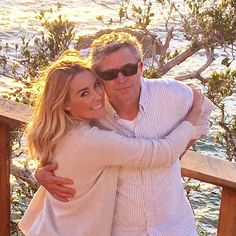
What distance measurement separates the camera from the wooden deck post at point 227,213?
2.12m

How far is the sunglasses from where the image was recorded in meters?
2.10

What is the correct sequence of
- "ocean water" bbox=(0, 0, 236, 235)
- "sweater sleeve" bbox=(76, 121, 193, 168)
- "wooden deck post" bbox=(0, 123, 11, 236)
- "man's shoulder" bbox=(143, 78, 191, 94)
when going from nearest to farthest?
"sweater sleeve" bbox=(76, 121, 193, 168) < "man's shoulder" bbox=(143, 78, 191, 94) < "wooden deck post" bbox=(0, 123, 11, 236) < "ocean water" bbox=(0, 0, 236, 235)

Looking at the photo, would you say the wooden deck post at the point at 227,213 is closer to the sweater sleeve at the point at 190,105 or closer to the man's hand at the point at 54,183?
the sweater sleeve at the point at 190,105

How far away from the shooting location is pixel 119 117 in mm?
2166

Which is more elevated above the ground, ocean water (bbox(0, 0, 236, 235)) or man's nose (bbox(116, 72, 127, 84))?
man's nose (bbox(116, 72, 127, 84))

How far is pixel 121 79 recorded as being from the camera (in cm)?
210

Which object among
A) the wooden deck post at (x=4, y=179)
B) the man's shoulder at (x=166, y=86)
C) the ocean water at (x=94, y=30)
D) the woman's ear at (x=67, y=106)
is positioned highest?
the man's shoulder at (x=166, y=86)

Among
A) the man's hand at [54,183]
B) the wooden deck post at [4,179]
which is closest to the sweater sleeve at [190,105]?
the man's hand at [54,183]

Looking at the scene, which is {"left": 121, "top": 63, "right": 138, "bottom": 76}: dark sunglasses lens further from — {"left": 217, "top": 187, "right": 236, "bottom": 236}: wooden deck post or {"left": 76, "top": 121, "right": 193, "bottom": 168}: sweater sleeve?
{"left": 217, "top": 187, "right": 236, "bottom": 236}: wooden deck post

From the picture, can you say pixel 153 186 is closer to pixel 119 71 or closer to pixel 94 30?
pixel 119 71

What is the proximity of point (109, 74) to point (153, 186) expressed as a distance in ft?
1.17

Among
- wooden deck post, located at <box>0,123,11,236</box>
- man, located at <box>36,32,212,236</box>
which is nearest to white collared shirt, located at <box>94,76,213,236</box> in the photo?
man, located at <box>36,32,212,236</box>

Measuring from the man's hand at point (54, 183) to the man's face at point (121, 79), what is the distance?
28cm

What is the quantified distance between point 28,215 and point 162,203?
458 mm
